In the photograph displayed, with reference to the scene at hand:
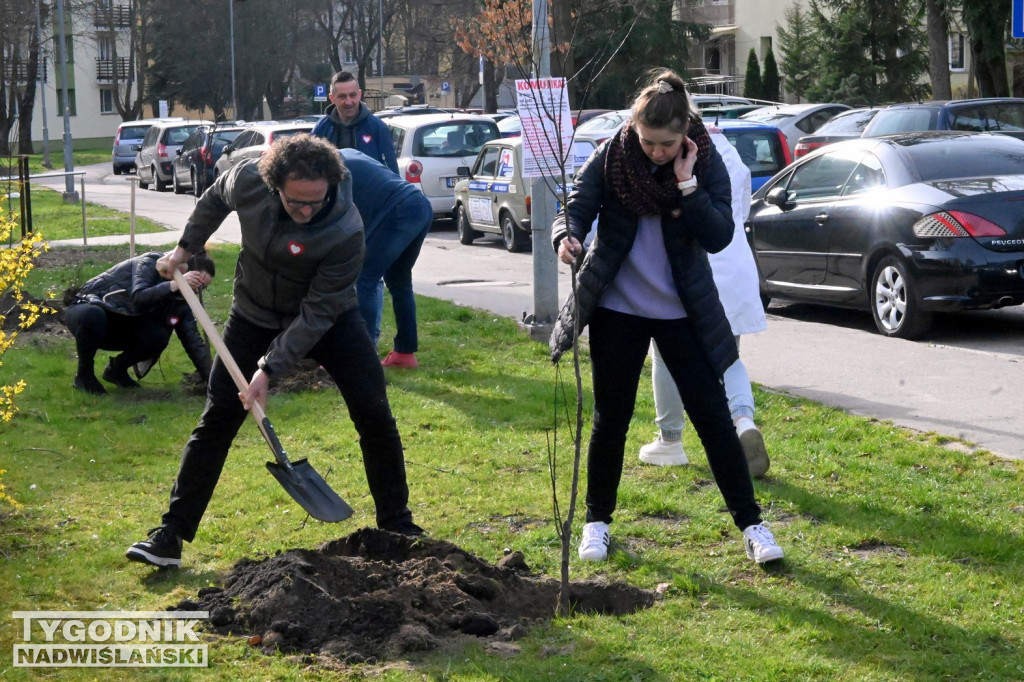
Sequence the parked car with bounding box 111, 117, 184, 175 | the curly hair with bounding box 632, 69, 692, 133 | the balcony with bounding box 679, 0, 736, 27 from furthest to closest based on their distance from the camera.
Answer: the balcony with bounding box 679, 0, 736, 27
the parked car with bounding box 111, 117, 184, 175
the curly hair with bounding box 632, 69, 692, 133

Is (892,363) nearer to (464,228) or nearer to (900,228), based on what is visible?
(900,228)

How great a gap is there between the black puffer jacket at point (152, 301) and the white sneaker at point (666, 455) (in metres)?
3.24

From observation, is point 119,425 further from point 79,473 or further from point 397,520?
point 397,520

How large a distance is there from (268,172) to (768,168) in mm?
12209

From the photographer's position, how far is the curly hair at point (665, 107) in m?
4.51

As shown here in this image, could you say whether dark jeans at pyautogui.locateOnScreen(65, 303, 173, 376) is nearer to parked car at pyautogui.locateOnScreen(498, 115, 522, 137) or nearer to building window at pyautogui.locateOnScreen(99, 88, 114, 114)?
parked car at pyautogui.locateOnScreen(498, 115, 522, 137)

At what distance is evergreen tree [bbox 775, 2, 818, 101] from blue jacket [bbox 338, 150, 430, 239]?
3873 centimetres

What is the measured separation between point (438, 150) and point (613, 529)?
609 inches

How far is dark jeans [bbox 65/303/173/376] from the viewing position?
332 inches

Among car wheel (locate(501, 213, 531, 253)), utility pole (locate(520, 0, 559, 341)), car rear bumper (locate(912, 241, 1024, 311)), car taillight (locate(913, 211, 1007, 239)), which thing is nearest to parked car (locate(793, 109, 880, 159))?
car wheel (locate(501, 213, 531, 253))

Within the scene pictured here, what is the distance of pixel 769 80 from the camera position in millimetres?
47500

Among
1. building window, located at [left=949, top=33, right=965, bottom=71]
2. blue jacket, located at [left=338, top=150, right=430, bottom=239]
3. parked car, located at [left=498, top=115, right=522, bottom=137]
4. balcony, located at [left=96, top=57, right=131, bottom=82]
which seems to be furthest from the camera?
balcony, located at [left=96, top=57, right=131, bottom=82]

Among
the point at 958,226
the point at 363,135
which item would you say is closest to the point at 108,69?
the point at 363,135

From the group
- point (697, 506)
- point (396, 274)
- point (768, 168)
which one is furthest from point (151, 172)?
point (697, 506)
